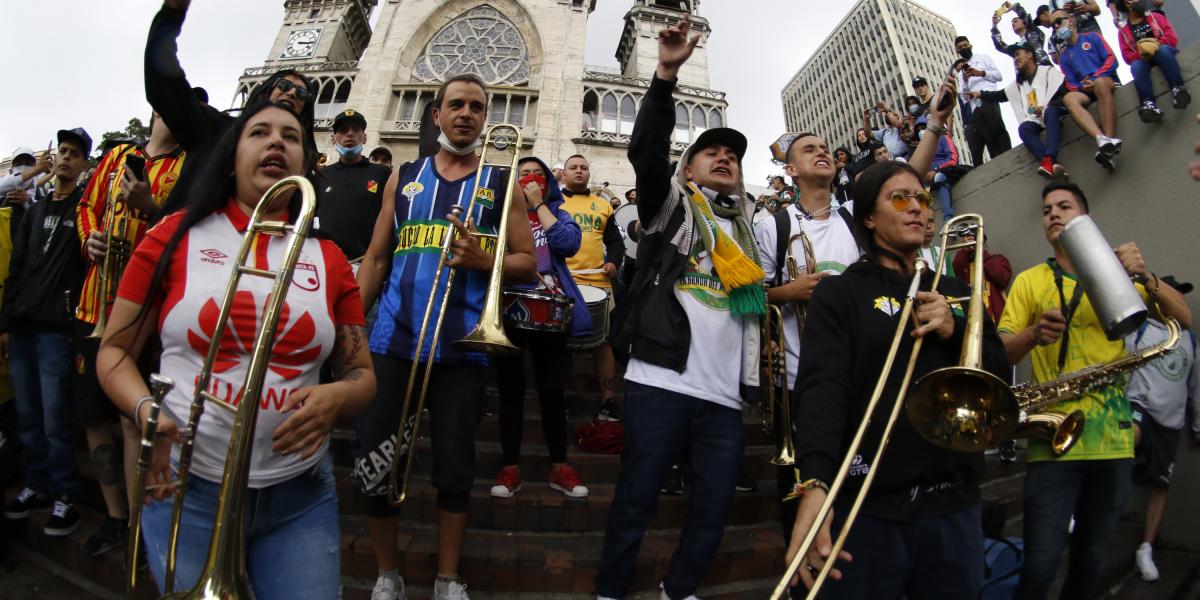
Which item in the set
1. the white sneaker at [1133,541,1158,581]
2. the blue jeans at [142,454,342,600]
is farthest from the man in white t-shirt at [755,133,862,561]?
the white sneaker at [1133,541,1158,581]

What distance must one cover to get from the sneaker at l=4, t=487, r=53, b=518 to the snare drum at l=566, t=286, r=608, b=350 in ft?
A: 12.0

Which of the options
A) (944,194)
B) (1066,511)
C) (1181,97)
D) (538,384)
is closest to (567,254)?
(538,384)

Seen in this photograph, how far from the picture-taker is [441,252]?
2.62m

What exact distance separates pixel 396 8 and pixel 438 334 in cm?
3958

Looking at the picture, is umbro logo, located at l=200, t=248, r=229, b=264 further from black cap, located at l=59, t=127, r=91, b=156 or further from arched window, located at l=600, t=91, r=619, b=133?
arched window, located at l=600, t=91, r=619, b=133

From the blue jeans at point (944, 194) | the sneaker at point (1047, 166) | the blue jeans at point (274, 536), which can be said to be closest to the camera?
the blue jeans at point (274, 536)

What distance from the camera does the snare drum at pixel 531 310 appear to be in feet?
10.6

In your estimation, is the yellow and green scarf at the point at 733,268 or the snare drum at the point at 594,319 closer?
the yellow and green scarf at the point at 733,268

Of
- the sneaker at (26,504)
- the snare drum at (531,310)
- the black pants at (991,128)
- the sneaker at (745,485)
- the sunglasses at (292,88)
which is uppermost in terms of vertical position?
the black pants at (991,128)

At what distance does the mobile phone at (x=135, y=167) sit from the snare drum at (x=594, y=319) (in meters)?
2.60

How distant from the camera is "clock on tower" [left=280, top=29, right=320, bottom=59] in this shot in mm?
39000

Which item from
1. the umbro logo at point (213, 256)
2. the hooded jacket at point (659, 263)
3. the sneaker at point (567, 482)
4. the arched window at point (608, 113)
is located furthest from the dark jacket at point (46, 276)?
the arched window at point (608, 113)

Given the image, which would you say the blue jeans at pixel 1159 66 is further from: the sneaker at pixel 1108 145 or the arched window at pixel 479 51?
the arched window at pixel 479 51

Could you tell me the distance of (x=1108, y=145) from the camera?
4.89m
